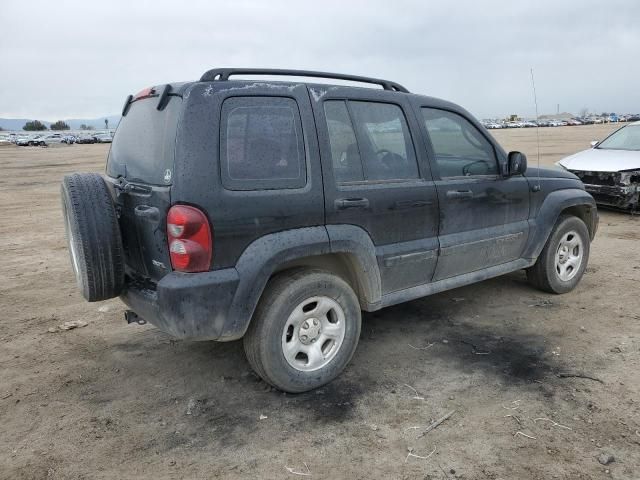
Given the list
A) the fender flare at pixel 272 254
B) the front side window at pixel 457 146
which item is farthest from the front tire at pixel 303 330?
the front side window at pixel 457 146

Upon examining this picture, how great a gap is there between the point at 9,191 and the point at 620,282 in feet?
51.8

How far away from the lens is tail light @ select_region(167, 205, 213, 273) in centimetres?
280

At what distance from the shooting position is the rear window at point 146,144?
2927mm

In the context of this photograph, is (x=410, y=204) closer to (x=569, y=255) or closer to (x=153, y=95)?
(x=153, y=95)

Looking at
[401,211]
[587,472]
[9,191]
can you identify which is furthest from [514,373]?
[9,191]

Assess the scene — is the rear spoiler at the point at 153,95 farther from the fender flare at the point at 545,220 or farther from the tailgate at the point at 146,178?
the fender flare at the point at 545,220

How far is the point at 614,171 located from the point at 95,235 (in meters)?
8.28

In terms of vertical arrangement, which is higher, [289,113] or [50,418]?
[289,113]

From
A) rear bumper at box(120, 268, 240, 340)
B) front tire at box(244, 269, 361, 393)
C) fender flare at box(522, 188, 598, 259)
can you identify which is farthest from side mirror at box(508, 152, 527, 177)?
rear bumper at box(120, 268, 240, 340)

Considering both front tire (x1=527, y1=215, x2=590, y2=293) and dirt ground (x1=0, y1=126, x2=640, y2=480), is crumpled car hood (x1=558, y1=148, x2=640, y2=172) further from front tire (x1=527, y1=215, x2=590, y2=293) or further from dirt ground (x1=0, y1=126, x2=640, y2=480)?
dirt ground (x1=0, y1=126, x2=640, y2=480)

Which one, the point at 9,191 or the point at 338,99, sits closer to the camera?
the point at 338,99

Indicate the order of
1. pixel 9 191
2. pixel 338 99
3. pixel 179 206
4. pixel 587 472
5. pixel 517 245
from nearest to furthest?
pixel 587 472 → pixel 179 206 → pixel 338 99 → pixel 517 245 → pixel 9 191

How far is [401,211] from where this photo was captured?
3.63m

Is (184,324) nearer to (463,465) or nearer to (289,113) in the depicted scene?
(289,113)
